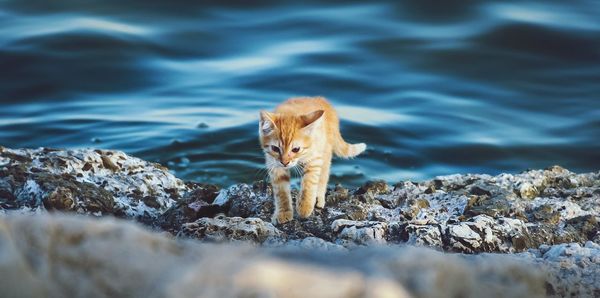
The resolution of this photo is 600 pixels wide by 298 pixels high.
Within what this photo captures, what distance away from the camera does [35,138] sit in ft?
32.2

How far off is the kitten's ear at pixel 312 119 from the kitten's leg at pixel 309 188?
0.25 m

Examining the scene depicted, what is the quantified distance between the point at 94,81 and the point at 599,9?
25.8 ft

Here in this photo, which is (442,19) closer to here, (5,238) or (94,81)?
(94,81)

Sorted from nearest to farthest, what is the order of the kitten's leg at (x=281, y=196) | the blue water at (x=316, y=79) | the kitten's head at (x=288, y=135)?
the kitten's leg at (x=281, y=196) < the kitten's head at (x=288, y=135) < the blue water at (x=316, y=79)

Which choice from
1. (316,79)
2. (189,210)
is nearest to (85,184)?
(189,210)

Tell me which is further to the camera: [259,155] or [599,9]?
[599,9]

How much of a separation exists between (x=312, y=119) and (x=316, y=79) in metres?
6.83

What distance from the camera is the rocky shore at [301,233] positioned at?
2123 millimetres

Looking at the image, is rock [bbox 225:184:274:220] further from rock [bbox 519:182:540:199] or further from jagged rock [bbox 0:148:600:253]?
rock [bbox 519:182:540:199]

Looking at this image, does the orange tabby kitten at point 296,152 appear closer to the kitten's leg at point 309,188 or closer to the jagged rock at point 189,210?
the kitten's leg at point 309,188

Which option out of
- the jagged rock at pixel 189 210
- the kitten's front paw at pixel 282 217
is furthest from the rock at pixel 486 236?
the jagged rock at pixel 189 210

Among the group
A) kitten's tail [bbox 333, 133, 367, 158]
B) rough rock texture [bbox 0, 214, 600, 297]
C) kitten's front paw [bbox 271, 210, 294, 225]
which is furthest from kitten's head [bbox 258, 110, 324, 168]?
rough rock texture [bbox 0, 214, 600, 297]

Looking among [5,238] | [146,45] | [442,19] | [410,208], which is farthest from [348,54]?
[5,238]

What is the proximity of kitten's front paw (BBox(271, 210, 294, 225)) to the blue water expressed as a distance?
9.99 feet
